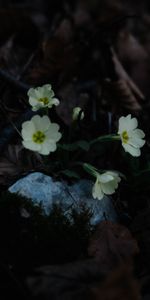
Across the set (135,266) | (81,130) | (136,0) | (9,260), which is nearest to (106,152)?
(81,130)

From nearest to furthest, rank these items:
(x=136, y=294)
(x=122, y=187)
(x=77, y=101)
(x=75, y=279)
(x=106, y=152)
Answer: (x=136, y=294)
(x=75, y=279)
(x=122, y=187)
(x=106, y=152)
(x=77, y=101)

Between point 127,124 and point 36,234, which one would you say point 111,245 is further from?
point 127,124

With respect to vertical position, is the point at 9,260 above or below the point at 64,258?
above

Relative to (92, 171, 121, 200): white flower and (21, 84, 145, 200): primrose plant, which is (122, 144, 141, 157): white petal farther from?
(92, 171, 121, 200): white flower

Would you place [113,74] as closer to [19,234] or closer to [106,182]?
[106,182]

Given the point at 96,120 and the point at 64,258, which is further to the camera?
the point at 96,120

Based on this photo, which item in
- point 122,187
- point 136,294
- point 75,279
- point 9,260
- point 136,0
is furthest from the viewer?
point 136,0
